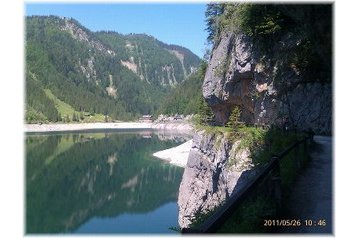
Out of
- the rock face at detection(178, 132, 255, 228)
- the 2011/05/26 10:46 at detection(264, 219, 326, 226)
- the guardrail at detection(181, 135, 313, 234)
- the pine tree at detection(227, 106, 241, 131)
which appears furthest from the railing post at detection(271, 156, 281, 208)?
the pine tree at detection(227, 106, 241, 131)

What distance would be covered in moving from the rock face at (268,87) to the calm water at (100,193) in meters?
17.1

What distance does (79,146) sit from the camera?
12219 cm

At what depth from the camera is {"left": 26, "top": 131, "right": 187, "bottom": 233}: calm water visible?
47.5m

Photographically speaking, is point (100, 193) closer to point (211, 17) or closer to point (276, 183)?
point (211, 17)

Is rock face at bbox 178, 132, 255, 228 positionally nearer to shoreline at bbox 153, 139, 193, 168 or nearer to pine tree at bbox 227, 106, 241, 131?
pine tree at bbox 227, 106, 241, 131

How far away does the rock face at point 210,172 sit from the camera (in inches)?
984

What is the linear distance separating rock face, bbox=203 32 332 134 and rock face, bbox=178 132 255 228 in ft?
12.0

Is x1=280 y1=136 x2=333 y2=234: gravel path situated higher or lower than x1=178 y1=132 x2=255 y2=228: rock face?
higher

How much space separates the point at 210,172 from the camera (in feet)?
110

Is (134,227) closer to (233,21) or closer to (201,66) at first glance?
(201,66)

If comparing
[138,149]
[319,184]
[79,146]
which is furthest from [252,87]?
[79,146]

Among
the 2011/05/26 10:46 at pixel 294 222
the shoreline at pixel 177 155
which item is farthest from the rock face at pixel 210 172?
the shoreline at pixel 177 155

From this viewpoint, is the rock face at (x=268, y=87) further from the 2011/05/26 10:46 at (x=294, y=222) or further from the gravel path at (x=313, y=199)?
the 2011/05/26 10:46 at (x=294, y=222)

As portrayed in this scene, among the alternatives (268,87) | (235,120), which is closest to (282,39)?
(268,87)
